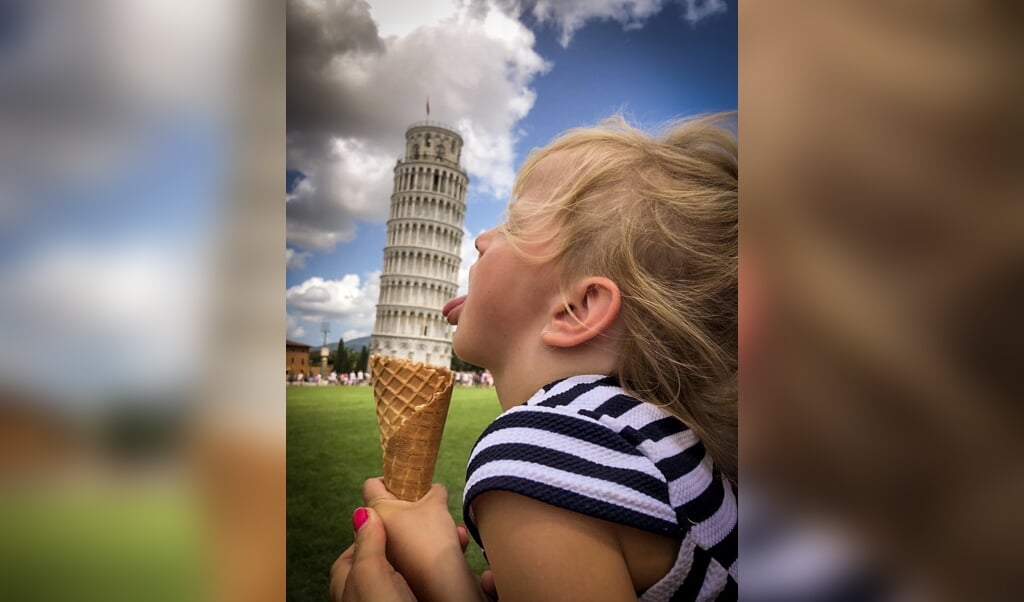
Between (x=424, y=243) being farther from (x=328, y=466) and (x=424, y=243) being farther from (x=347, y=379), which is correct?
(x=328, y=466)

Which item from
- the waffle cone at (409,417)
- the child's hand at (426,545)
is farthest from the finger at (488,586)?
the waffle cone at (409,417)

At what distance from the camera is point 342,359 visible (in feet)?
2.78

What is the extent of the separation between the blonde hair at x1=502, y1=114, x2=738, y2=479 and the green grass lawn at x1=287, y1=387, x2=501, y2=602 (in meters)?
0.34

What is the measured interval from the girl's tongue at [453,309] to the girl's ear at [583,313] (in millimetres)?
137

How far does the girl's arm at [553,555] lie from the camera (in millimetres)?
426
